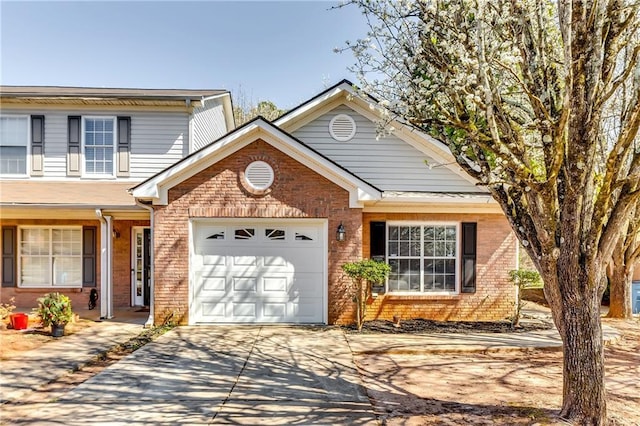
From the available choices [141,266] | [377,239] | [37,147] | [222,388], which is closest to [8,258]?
[37,147]

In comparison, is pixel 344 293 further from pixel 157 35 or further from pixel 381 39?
pixel 157 35

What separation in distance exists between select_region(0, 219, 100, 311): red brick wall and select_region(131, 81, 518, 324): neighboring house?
10.3 feet

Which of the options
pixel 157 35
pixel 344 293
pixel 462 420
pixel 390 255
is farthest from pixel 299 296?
pixel 157 35

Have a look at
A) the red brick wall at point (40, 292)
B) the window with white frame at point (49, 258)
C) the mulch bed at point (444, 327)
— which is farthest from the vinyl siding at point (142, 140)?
the mulch bed at point (444, 327)

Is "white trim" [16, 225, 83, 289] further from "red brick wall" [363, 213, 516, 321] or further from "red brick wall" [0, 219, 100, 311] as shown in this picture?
"red brick wall" [363, 213, 516, 321]

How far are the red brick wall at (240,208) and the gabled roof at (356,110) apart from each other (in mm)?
1745

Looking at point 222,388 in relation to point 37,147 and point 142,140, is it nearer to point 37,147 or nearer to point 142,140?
point 142,140

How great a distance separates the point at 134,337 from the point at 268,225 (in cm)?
367

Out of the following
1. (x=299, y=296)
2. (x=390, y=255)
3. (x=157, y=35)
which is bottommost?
(x=299, y=296)

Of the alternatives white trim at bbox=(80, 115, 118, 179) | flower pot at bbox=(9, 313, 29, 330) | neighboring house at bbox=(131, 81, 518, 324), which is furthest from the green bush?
white trim at bbox=(80, 115, 118, 179)

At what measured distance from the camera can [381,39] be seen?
209 inches

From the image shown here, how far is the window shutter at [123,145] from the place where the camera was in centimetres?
1105

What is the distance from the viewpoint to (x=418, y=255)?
32.4 ft

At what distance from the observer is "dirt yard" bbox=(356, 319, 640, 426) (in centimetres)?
462
